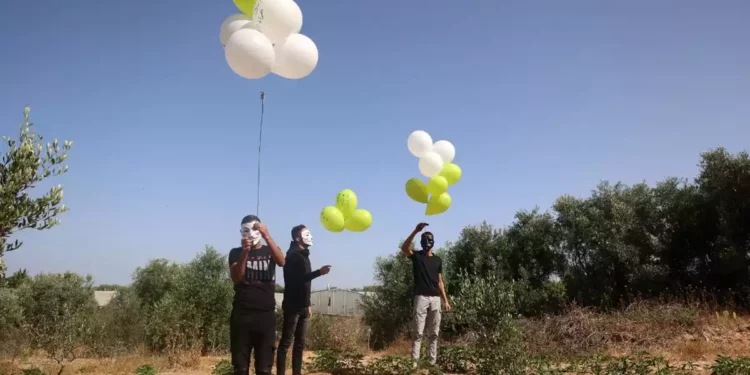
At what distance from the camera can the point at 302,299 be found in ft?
16.6

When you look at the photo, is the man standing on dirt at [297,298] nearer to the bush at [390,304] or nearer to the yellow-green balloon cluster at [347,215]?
the yellow-green balloon cluster at [347,215]

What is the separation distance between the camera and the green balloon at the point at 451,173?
7148 millimetres

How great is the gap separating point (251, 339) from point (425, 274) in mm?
2864

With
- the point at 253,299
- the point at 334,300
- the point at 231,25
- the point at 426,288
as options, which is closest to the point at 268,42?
the point at 231,25

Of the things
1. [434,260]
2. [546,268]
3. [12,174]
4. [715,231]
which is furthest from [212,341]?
[715,231]

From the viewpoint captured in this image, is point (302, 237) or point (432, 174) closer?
point (302, 237)

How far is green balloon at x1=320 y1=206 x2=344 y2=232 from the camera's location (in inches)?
242

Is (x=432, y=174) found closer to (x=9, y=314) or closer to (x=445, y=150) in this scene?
(x=445, y=150)

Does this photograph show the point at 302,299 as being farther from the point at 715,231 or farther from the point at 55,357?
the point at 715,231

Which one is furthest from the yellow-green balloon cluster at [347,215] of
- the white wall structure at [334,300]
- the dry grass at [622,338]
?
the white wall structure at [334,300]

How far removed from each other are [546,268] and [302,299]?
37.8 ft

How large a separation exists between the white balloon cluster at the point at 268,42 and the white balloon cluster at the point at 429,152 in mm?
2287

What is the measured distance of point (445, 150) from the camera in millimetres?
7262

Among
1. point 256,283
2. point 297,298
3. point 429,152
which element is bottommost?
point 297,298
